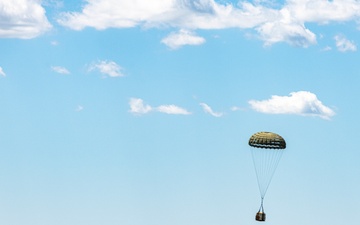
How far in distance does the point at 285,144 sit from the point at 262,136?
4.70 metres

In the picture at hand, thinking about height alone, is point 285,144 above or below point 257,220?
above

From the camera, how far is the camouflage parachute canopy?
362 ft

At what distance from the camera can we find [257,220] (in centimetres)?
10625

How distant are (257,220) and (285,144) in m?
15.9

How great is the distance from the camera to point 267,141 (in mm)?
110500

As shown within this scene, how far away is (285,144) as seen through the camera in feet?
367

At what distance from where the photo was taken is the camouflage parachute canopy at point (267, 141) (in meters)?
110

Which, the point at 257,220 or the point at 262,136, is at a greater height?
the point at 262,136

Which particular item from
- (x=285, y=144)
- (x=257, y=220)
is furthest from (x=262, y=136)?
(x=257, y=220)

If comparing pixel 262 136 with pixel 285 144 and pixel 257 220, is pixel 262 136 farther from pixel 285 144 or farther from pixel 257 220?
pixel 257 220

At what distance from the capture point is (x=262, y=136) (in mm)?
111625

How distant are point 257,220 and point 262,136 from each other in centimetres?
1611
